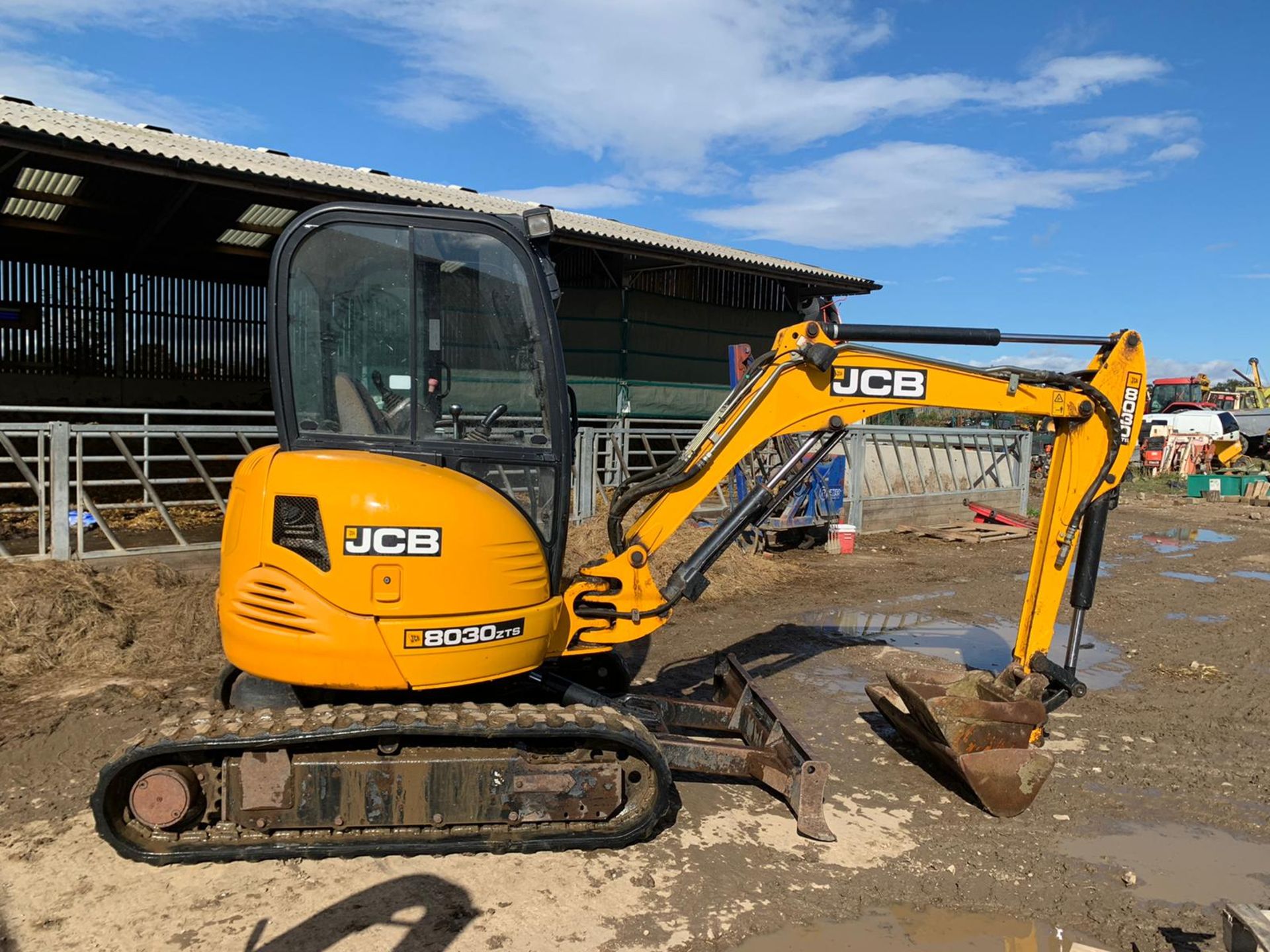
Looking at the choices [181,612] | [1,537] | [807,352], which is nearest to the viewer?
[807,352]

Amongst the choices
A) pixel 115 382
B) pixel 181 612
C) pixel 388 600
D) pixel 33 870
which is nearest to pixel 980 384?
pixel 388 600

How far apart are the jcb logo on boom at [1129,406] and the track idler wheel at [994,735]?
147 cm

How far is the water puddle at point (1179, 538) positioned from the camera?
15516mm

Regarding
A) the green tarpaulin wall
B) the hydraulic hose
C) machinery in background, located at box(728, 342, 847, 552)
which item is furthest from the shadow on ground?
the green tarpaulin wall

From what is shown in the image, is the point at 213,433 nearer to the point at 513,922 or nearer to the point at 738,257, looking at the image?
the point at 513,922

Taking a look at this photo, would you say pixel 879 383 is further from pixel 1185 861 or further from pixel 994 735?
pixel 1185 861

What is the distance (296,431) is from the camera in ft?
14.3

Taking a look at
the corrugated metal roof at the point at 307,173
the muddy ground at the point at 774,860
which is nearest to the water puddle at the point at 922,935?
the muddy ground at the point at 774,860

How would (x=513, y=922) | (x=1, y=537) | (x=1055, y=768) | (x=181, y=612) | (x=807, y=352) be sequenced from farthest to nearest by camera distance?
(x=1, y=537) → (x=181, y=612) → (x=1055, y=768) → (x=807, y=352) → (x=513, y=922)

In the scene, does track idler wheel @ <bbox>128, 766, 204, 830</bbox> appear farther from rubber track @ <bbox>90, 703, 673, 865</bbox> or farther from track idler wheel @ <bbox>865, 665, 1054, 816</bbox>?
track idler wheel @ <bbox>865, 665, 1054, 816</bbox>

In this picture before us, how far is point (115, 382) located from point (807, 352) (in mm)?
16134

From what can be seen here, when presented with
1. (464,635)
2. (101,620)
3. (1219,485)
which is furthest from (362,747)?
(1219,485)

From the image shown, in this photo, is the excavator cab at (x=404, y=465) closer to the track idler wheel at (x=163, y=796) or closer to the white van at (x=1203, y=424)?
the track idler wheel at (x=163, y=796)

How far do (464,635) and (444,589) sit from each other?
0.23m
